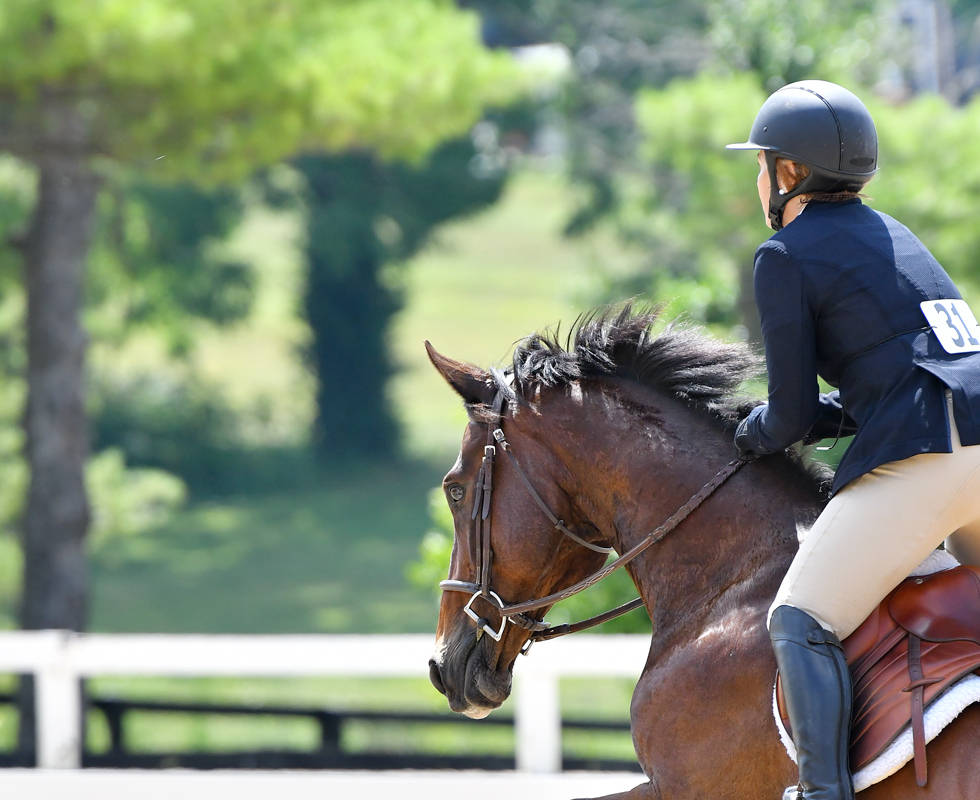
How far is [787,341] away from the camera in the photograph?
260 centimetres

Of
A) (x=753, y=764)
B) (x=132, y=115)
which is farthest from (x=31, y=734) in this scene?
(x=753, y=764)

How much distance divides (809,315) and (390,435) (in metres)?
23.2

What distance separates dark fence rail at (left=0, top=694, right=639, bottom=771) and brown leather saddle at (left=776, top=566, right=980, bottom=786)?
4.78 m

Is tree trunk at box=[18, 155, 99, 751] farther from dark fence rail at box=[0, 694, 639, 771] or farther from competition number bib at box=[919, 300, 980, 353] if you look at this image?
Answer: competition number bib at box=[919, 300, 980, 353]

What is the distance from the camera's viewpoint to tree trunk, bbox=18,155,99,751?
10188 millimetres

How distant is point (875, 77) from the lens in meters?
10.6

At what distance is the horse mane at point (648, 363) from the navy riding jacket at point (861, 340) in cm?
34

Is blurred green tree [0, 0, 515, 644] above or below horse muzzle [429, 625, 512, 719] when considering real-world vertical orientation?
above

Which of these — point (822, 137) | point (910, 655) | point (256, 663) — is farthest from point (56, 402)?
point (910, 655)

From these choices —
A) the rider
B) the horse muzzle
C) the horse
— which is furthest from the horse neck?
the horse muzzle

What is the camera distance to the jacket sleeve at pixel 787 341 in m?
2.59

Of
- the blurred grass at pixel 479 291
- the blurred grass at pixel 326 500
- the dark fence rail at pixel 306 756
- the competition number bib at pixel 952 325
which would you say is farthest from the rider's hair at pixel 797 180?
the blurred grass at pixel 479 291

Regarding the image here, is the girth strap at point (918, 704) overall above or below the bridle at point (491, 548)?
below

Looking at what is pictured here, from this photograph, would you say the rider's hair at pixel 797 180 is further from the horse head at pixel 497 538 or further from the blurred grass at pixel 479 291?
the blurred grass at pixel 479 291
